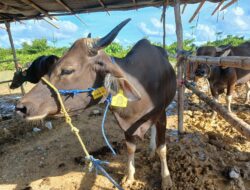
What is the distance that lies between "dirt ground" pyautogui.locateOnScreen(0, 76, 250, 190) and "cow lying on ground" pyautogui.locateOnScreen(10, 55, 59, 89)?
1.23m

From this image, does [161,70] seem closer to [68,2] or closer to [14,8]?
[68,2]

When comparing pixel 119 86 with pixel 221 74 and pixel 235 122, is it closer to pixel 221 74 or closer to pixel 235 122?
pixel 235 122

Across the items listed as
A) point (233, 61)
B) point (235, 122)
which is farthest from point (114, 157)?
point (233, 61)

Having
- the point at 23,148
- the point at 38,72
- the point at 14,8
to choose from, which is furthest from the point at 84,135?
the point at 14,8

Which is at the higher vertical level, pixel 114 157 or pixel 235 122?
pixel 235 122

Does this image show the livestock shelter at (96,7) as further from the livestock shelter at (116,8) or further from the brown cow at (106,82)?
the brown cow at (106,82)

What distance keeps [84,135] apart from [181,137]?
68.2 inches

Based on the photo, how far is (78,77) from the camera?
2225 mm

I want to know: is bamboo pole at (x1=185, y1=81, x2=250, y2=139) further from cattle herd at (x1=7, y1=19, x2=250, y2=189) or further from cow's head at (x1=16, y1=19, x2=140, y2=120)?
cow's head at (x1=16, y1=19, x2=140, y2=120)

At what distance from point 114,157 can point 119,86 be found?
1914 mm

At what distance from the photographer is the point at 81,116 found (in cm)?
589

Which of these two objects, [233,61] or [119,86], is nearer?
[119,86]

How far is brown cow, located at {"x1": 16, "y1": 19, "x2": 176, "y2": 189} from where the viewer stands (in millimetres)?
2188

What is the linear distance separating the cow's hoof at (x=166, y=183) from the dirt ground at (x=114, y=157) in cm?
6
